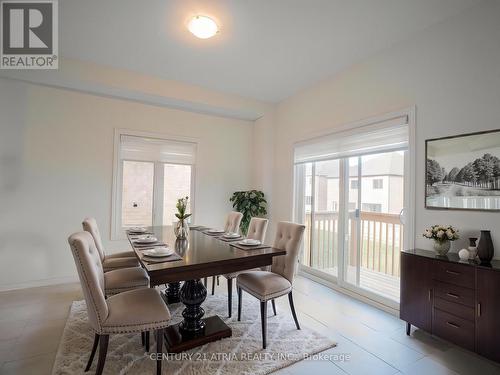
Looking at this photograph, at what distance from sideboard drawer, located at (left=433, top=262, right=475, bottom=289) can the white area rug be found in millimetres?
1102

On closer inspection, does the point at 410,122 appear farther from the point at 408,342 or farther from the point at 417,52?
the point at 408,342

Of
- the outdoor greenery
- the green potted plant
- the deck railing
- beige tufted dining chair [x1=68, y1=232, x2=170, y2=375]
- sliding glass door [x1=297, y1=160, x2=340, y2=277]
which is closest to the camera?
beige tufted dining chair [x1=68, y1=232, x2=170, y2=375]

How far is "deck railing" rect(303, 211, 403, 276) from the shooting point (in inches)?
129

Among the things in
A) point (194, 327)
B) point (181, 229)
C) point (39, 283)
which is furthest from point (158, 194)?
point (194, 327)

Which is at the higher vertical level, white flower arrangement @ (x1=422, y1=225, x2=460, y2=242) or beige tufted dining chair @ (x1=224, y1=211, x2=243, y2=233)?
white flower arrangement @ (x1=422, y1=225, x2=460, y2=242)

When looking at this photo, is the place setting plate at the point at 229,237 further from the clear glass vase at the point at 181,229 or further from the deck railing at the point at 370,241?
the deck railing at the point at 370,241

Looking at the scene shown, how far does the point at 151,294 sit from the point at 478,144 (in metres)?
3.04

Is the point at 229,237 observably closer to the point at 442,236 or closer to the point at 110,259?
the point at 110,259

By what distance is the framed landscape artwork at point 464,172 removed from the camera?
2.16 meters

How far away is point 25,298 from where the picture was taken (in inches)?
123

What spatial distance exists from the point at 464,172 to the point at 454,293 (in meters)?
1.07

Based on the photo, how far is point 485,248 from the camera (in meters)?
2.06

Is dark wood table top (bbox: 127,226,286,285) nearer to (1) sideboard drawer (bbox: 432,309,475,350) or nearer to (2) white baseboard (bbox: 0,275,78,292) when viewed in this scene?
(1) sideboard drawer (bbox: 432,309,475,350)

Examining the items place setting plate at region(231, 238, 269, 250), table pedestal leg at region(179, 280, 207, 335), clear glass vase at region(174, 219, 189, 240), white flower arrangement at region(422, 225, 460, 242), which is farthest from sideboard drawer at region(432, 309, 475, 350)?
clear glass vase at region(174, 219, 189, 240)
